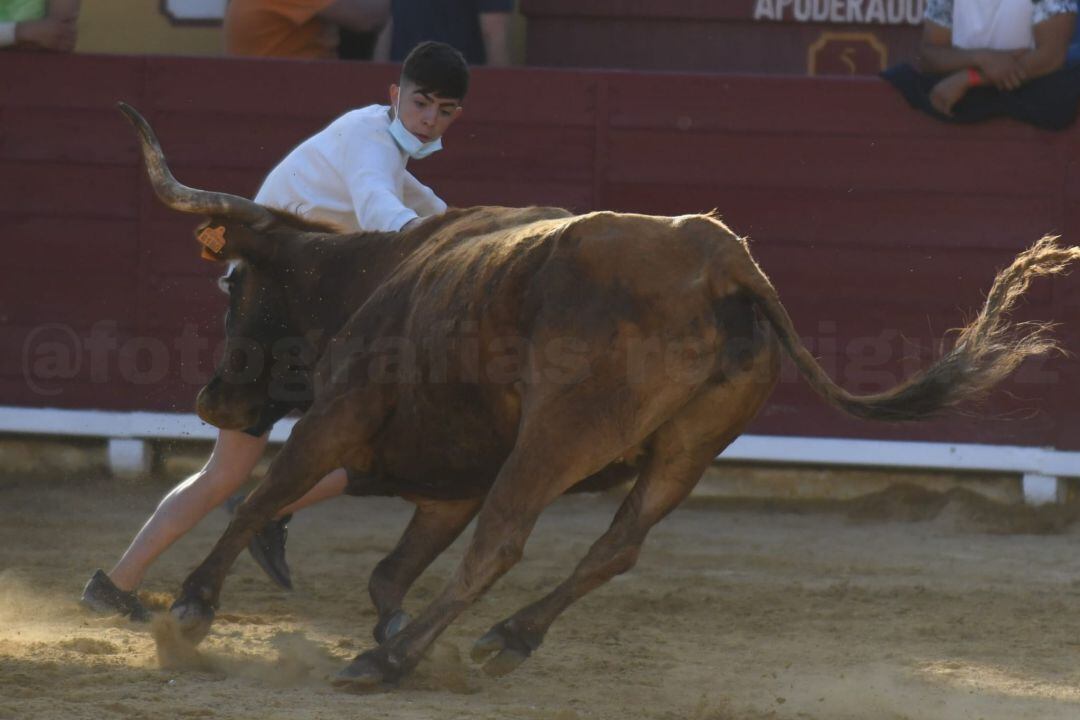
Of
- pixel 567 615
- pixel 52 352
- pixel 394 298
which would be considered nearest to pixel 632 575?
pixel 567 615

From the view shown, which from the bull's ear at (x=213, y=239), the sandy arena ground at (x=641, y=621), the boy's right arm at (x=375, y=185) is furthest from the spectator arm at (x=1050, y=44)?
the bull's ear at (x=213, y=239)

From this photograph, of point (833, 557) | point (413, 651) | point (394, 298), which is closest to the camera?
point (413, 651)

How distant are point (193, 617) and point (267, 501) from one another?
0.31m

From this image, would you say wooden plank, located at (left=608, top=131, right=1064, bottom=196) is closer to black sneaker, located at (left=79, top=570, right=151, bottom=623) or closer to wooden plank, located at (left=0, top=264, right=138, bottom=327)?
wooden plank, located at (left=0, top=264, right=138, bottom=327)

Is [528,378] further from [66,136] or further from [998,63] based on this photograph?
[66,136]

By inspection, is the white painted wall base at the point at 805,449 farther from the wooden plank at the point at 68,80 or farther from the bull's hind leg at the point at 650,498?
the bull's hind leg at the point at 650,498

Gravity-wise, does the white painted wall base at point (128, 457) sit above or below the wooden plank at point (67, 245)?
below

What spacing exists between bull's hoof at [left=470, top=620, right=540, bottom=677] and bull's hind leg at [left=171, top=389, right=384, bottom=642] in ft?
1.82

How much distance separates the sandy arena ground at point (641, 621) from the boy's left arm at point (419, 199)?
3.62 ft

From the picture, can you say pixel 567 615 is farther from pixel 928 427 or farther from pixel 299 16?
pixel 299 16

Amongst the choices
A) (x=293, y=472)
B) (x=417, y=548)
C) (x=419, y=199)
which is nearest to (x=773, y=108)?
(x=419, y=199)

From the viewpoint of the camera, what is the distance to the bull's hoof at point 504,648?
371cm

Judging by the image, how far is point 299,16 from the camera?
677cm

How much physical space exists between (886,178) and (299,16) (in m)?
2.37
